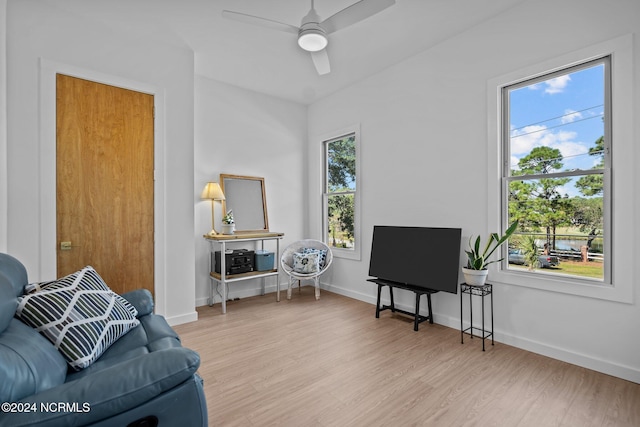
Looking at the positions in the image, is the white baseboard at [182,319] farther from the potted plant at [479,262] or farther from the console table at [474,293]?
the potted plant at [479,262]

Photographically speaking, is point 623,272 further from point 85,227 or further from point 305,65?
point 85,227

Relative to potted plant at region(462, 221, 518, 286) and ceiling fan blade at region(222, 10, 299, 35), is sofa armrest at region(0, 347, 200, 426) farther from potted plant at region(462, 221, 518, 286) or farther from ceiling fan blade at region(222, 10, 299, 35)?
potted plant at region(462, 221, 518, 286)

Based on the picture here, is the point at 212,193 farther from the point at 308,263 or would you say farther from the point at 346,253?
the point at 346,253

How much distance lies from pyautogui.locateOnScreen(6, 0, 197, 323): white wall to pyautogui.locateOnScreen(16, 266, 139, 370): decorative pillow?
1.31 metres

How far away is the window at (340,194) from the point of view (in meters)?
4.52

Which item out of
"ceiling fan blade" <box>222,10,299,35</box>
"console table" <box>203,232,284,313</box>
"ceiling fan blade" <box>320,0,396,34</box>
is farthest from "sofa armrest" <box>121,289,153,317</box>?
"ceiling fan blade" <box>320,0,396,34</box>

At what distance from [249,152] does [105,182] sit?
6.38 ft

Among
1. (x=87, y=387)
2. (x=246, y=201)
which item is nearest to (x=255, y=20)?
(x=87, y=387)

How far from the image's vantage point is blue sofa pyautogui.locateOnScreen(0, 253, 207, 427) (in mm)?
1029

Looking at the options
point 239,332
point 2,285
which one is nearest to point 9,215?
point 2,285

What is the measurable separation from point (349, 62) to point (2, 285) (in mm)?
3581

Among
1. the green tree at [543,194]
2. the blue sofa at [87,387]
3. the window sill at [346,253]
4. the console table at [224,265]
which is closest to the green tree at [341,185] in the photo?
the window sill at [346,253]

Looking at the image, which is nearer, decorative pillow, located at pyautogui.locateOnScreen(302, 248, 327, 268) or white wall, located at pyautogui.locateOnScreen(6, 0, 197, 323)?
white wall, located at pyautogui.locateOnScreen(6, 0, 197, 323)

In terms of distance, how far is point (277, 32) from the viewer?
3.15m
